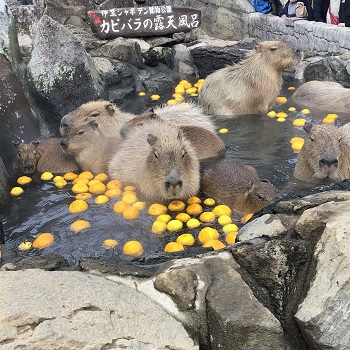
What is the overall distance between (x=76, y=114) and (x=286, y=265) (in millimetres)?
3723

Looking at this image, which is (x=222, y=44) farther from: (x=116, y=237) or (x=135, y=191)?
(x=116, y=237)

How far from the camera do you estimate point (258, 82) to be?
7.16 metres

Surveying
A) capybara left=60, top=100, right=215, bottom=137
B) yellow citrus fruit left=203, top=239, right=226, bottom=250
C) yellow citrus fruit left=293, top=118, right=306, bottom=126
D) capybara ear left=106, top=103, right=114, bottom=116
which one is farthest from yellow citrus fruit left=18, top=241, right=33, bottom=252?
yellow citrus fruit left=293, top=118, right=306, bottom=126

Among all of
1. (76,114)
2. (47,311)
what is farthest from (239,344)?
(76,114)

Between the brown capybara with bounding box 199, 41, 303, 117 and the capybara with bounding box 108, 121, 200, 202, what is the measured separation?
255 cm

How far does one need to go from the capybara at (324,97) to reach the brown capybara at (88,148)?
315 centimetres

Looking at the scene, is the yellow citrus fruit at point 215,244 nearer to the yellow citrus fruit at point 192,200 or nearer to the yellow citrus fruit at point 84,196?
the yellow citrus fruit at point 192,200

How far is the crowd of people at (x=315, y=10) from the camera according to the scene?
861cm

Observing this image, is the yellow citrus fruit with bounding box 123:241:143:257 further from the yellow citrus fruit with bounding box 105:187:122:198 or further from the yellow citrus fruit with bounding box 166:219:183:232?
the yellow citrus fruit with bounding box 105:187:122:198

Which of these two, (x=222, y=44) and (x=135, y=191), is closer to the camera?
(x=135, y=191)

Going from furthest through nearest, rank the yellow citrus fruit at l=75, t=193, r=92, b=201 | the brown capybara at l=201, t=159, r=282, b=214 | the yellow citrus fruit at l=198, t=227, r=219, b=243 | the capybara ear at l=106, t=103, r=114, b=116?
the capybara ear at l=106, t=103, r=114, b=116 < the yellow citrus fruit at l=75, t=193, r=92, b=201 < the brown capybara at l=201, t=159, r=282, b=214 < the yellow citrus fruit at l=198, t=227, r=219, b=243

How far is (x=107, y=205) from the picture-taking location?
14.6 feet

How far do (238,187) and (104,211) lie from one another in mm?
1166

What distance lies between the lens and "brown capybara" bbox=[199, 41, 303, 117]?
23.4ft
